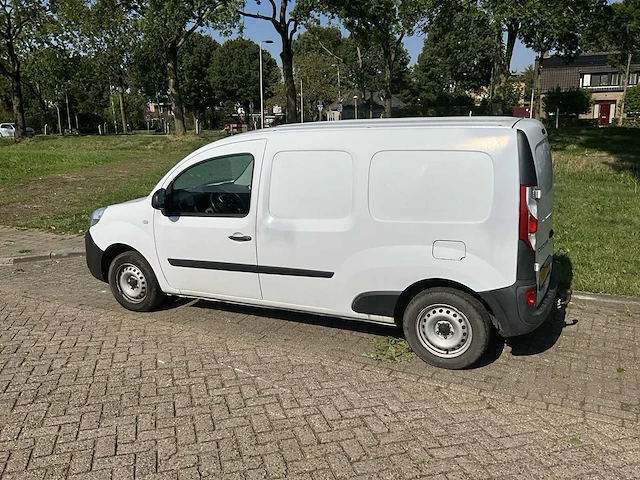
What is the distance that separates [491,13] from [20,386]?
60.5 ft

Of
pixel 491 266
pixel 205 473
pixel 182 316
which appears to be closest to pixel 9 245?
pixel 182 316

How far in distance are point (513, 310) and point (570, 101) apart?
4636 cm

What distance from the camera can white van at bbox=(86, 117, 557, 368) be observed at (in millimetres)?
3922

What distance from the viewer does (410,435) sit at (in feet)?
11.0

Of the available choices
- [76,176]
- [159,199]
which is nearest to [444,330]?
[159,199]

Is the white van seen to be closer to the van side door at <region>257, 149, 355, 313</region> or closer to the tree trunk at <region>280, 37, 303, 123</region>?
the van side door at <region>257, 149, 355, 313</region>

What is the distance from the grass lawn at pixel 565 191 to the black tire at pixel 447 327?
241 cm

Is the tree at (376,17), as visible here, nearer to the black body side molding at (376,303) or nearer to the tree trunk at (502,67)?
the tree trunk at (502,67)

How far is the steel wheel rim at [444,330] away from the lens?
4.18 m

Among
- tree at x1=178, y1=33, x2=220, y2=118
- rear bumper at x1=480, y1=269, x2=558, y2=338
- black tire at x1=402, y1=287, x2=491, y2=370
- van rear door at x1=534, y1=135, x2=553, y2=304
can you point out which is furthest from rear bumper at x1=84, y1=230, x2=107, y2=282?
tree at x1=178, y1=33, x2=220, y2=118

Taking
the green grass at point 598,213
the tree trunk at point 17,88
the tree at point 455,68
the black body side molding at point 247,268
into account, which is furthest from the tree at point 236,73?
the black body side molding at point 247,268

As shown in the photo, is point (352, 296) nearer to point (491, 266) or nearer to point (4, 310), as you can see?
point (491, 266)

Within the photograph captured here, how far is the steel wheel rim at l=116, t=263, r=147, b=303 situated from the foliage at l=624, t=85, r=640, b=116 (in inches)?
2013

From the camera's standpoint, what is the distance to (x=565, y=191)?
1175 cm
